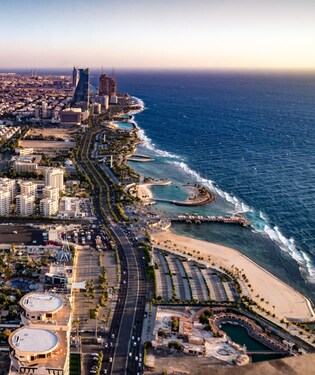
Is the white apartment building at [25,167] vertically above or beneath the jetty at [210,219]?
above

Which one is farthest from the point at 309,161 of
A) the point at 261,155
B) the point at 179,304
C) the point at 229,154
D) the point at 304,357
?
the point at 304,357


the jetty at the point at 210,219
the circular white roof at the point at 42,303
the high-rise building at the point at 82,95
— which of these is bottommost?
the jetty at the point at 210,219

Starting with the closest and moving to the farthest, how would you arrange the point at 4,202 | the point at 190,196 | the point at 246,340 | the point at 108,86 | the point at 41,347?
the point at 41,347
the point at 246,340
the point at 4,202
the point at 190,196
the point at 108,86

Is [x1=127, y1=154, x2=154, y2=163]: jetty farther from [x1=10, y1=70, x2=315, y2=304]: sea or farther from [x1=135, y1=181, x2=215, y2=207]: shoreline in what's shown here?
[x1=135, y1=181, x2=215, y2=207]: shoreline

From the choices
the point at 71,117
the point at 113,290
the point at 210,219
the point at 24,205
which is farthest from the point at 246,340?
the point at 71,117

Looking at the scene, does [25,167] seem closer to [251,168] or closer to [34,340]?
[251,168]

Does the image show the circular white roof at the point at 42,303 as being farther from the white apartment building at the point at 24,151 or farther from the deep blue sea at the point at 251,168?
the white apartment building at the point at 24,151

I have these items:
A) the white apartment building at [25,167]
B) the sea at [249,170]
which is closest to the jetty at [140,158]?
the sea at [249,170]
